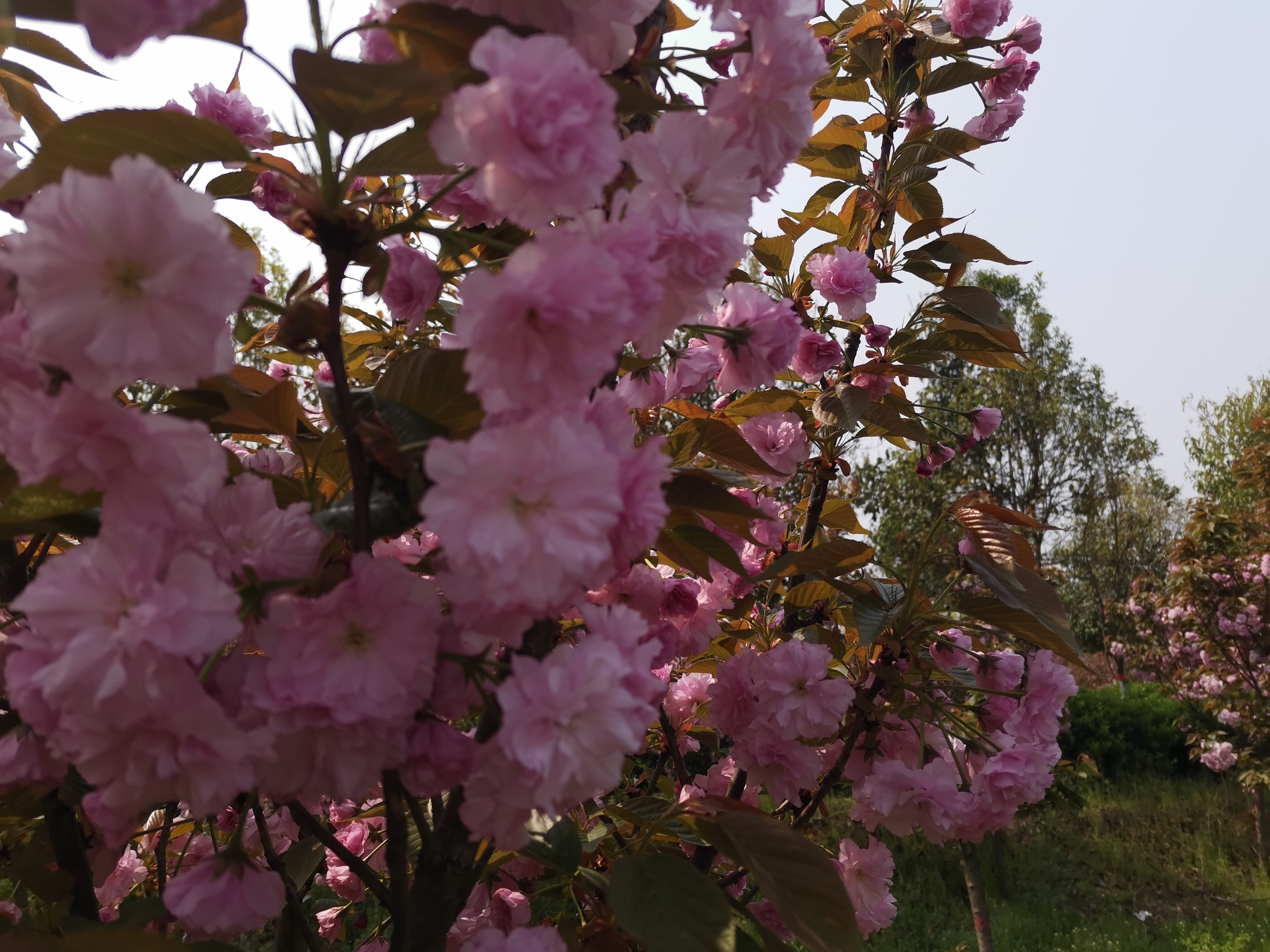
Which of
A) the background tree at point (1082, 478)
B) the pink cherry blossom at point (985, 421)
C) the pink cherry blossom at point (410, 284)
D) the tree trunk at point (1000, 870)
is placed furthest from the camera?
the background tree at point (1082, 478)

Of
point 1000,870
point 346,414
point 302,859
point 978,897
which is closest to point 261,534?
point 346,414

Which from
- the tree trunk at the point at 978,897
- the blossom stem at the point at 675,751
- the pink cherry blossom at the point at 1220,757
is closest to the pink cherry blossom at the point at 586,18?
the blossom stem at the point at 675,751

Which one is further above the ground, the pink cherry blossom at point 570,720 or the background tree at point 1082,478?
the background tree at point 1082,478

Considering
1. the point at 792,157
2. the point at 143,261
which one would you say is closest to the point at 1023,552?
the point at 792,157

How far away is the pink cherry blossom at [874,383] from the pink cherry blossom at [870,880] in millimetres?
913

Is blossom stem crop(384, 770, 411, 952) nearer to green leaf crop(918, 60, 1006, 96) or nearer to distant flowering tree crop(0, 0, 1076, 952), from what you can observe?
distant flowering tree crop(0, 0, 1076, 952)

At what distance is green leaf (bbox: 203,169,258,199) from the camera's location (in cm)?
109

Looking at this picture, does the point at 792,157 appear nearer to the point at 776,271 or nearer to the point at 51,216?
the point at 51,216

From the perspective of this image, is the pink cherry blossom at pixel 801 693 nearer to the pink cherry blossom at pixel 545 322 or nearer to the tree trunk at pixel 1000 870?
the pink cherry blossom at pixel 545 322

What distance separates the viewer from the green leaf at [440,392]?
713mm

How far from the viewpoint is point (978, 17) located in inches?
81.3

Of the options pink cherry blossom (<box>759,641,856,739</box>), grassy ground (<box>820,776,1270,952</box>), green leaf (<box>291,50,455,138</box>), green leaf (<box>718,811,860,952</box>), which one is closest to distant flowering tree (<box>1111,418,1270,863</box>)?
grassy ground (<box>820,776,1270,952</box>)

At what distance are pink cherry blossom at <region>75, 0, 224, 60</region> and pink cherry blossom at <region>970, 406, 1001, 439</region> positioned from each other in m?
2.68

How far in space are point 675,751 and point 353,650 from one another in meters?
1.11
